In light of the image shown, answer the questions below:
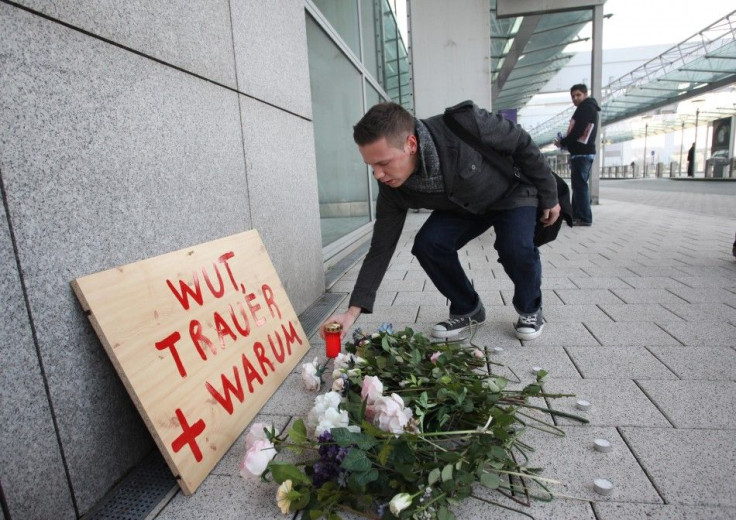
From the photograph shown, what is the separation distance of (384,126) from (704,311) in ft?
7.66

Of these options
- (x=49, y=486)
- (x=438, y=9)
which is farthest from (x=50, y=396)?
Result: (x=438, y=9)

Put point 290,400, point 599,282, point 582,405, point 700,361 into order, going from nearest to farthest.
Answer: point 582,405 < point 290,400 < point 700,361 < point 599,282

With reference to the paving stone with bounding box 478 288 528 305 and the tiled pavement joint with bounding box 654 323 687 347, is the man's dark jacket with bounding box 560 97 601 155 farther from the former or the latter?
Answer: the tiled pavement joint with bounding box 654 323 687 347

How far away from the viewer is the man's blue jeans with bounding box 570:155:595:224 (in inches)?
267

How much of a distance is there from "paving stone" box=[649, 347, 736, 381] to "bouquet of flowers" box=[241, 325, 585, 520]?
0.81 metres

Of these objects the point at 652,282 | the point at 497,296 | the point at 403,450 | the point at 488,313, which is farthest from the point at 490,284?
the point at 403,450

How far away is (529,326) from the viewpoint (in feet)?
8.43

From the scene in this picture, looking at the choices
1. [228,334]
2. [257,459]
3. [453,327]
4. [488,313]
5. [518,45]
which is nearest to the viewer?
[257,459]

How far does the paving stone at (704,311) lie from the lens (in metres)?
2.73

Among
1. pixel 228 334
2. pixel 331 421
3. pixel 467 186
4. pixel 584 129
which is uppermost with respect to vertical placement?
pixel 584 129

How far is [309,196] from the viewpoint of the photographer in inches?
137

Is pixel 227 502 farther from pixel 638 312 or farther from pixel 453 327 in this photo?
pixel 638 312

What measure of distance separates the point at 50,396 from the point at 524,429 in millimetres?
1409

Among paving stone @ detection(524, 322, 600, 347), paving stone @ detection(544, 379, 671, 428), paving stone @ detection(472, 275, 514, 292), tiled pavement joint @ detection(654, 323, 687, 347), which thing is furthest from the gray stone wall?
tiled pavement joint @ detection(654, 323, 687, 347)
